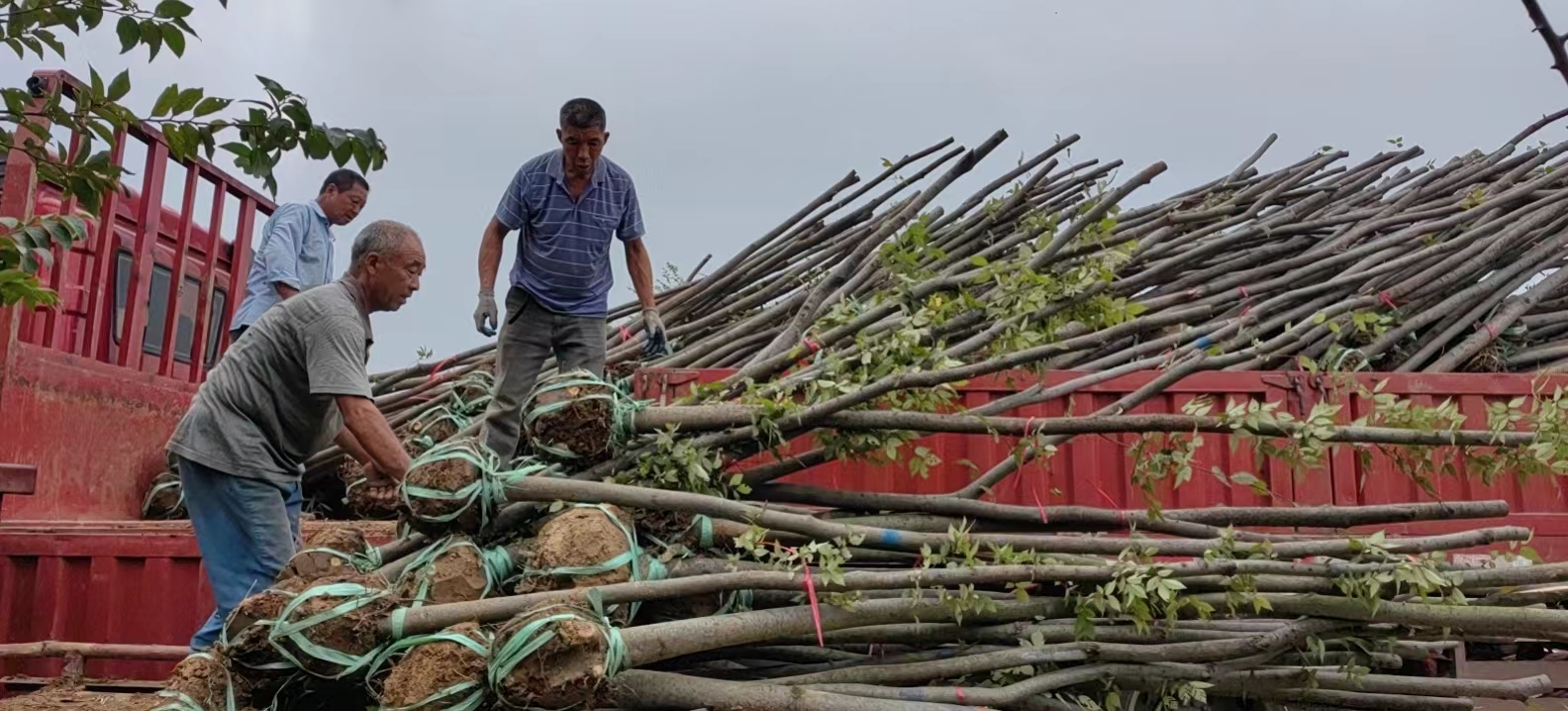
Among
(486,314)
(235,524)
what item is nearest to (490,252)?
(486,314)

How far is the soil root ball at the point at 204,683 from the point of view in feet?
8.75

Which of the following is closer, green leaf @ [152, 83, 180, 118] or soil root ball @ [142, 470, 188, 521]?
green leaf @ [152, 83, 180, 118]

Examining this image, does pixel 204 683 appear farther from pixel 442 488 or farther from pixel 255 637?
pixel 442 488

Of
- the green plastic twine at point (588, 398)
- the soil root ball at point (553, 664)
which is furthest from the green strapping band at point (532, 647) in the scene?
the green plastic twine at point (588, 398)

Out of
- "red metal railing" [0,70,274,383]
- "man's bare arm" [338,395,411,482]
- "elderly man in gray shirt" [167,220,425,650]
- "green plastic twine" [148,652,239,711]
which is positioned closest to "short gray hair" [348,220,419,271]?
"elderly man in gray shirt" [167,220,425,650]

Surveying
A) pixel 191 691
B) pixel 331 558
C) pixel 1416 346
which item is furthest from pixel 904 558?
pixel 1416 346

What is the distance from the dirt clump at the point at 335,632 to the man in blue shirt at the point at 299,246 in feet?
8.92

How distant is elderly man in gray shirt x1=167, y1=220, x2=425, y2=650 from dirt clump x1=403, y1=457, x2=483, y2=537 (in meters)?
0.33

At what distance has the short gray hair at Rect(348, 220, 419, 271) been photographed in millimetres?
3496

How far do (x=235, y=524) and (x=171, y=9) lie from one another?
1.77m

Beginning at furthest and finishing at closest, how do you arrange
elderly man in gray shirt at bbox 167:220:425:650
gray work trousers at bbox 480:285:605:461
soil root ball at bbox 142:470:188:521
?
soil root ball at bbox 142:470:188:521, gray work trousers at bbox 480:285:605:461, elderly man in gray shirt at bbox 167:220:425:650

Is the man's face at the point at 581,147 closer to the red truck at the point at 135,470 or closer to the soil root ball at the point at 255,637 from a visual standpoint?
the red truck at the point at 135,470

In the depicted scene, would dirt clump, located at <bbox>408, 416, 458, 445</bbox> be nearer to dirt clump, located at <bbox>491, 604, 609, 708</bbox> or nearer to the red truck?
the red truck

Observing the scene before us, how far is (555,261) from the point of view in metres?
4.21
